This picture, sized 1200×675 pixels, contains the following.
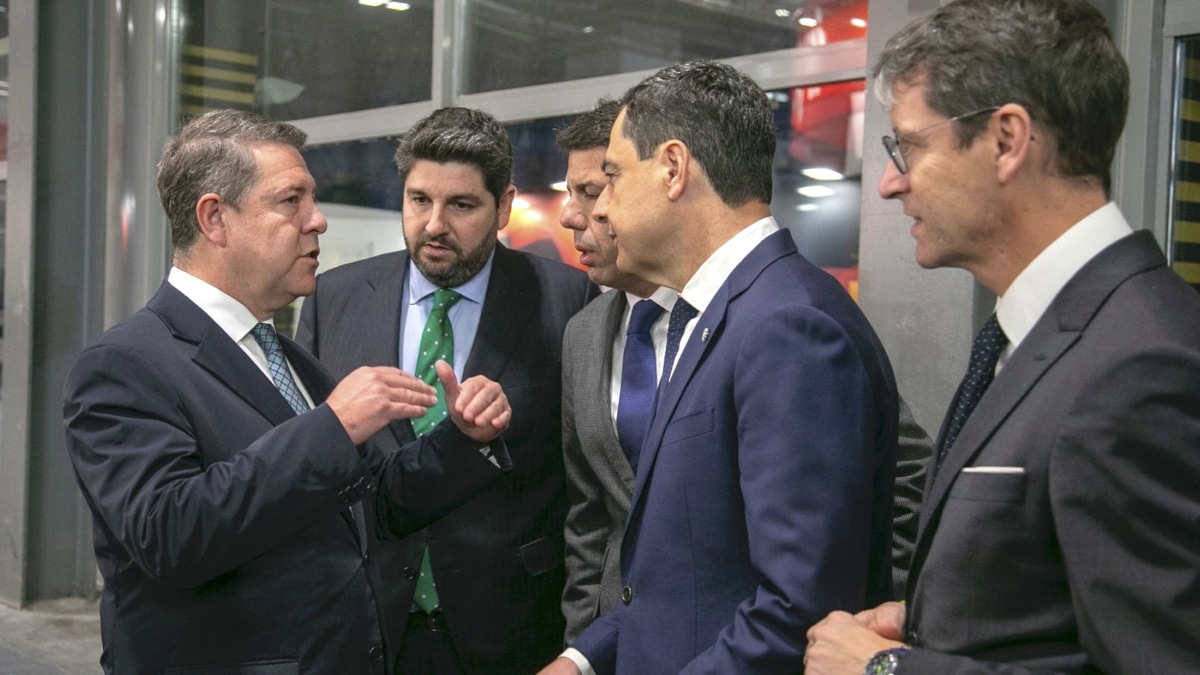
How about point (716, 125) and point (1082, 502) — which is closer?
point (1082, 502)

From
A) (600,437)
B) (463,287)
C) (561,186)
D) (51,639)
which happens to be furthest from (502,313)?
(51,639)

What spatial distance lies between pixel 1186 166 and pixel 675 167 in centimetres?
156

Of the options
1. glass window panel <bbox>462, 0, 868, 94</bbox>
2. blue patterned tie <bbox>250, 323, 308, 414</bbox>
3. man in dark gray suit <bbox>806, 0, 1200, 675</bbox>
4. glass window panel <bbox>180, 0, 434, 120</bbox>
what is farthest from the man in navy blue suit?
glass window panel <bbox>180, 0, 434, 120</bbox>

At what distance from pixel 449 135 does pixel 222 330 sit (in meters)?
0.99

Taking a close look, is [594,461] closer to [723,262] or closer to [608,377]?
[608,377]

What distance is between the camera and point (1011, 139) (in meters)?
1.32

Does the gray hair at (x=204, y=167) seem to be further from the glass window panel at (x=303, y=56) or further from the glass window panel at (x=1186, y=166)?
the glass window panel at (x=303, y=56)

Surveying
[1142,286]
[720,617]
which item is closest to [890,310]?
[720,617]

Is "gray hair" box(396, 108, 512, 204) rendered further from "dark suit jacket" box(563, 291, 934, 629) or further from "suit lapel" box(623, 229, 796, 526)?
"suit lapel" box(623, 229, 796, 526)

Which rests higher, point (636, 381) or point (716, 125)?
point (716, 125)

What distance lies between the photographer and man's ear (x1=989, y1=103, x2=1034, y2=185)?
1.30 meters

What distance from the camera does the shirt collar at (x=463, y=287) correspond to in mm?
2838

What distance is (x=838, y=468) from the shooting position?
1.52 meters

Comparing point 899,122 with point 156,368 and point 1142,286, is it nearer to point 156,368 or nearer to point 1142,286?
point 1142,286
